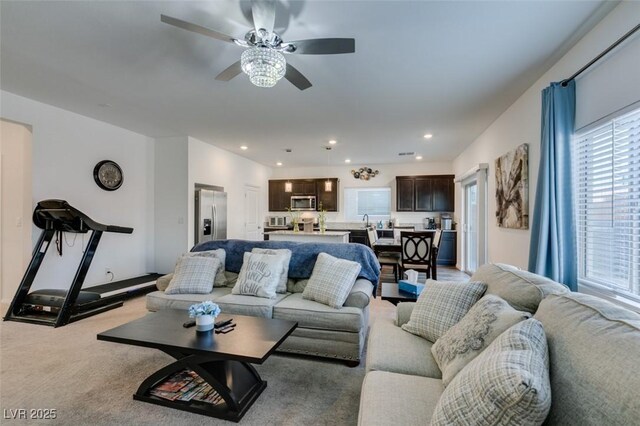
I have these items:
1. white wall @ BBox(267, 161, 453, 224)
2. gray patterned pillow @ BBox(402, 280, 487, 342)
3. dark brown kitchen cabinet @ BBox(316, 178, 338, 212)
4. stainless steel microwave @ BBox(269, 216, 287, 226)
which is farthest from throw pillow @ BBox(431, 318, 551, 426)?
stainless steel microwave @ BBox(269, 216, 287, 226)

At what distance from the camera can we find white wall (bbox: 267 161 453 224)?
7.89m

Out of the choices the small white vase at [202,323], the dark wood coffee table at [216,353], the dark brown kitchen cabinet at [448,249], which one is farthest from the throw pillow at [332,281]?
the dark brown kitchen cabinet at [448,249]

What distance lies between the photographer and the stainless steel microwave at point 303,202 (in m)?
8.40

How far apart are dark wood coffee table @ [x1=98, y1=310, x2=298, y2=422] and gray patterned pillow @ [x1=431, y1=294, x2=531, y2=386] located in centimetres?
98

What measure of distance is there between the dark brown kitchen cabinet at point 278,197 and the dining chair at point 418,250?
14.6ft

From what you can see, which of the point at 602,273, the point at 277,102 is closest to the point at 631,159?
the point at 602,273

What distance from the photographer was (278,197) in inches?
340

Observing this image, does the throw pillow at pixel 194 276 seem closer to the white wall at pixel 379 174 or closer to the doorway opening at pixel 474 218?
the doorway opening at pixel 474 218

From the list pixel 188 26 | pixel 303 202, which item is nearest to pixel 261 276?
pixel 188 26

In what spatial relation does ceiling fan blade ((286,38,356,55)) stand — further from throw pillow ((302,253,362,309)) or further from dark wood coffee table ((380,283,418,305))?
dark wood coffee table ((380,283,418,305))

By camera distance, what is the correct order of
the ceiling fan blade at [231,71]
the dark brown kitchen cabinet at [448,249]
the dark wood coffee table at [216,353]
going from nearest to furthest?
1. the dark wood coffee table at [216,353]
2. the ceiling fan blade at [231,71]
3. the dark brown kitchen cabinet at [448,249]

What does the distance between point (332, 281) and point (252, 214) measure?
214 inches

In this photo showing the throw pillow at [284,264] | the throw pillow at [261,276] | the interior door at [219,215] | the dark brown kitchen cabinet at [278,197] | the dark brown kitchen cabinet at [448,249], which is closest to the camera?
the throw pillow at [261,276]

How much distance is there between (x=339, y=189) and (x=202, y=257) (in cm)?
561
